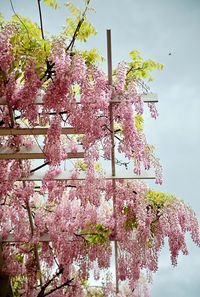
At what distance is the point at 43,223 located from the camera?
16.4 feet

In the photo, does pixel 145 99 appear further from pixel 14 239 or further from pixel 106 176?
pixel 14 239

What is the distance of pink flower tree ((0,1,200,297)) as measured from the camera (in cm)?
298

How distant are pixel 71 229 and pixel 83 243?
287 mm

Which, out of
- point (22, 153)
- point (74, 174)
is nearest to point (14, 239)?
point (74, 174)

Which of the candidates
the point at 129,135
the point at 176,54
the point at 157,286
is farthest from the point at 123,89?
the point at 157,286

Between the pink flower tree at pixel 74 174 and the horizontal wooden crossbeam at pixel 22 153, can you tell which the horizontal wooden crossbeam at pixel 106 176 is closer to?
the pink flower tree at pixel 74 174

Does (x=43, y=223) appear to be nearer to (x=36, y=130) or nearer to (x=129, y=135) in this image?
(x=36, y=130)

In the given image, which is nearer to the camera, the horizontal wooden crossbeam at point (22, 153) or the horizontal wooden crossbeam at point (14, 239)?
the horizontal wooden crossbeam at point (22, 153)

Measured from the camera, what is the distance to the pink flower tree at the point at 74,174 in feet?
9.78

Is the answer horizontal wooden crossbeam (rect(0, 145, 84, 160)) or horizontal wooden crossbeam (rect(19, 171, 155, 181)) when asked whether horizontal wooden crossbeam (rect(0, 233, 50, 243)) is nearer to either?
horizontal wooden crossbeam (rect(19, 171, 155, 181))

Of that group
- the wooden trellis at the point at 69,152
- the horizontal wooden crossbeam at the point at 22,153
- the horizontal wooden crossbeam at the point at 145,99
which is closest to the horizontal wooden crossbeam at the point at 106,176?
the wooden trellis at the point at 69,152

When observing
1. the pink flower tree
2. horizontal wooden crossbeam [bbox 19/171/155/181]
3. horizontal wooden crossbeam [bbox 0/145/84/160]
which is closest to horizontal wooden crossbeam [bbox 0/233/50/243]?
the pink flower tree

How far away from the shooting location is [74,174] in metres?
4.33

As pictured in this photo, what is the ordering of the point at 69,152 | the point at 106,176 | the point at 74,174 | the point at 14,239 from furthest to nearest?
the point at 14,239 < the point at 74,174 < the point at 106,176 < the point at 69,152
